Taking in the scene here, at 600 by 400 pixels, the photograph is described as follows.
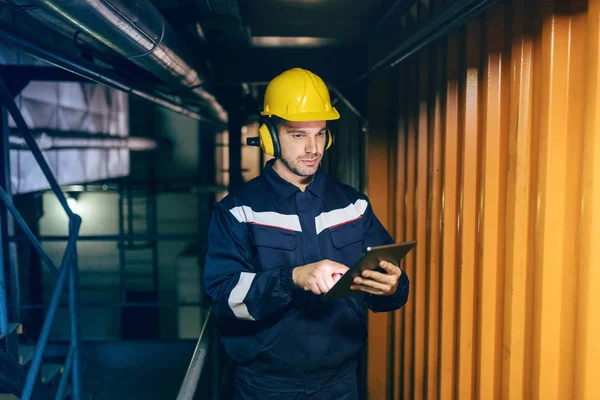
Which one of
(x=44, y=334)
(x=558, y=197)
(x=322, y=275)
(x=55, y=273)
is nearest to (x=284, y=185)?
(x=322, y=275)

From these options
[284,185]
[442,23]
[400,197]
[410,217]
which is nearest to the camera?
[442,23]

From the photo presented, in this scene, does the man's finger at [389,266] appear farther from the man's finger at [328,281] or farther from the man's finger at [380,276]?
the man's finger at [328,281]

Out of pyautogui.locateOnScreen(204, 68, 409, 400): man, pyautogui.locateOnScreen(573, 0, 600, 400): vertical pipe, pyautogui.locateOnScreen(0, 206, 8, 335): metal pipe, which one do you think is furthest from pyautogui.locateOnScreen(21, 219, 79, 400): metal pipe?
pyautogui.locateOnScreen(573, 0, 600, 400): vertical pipe

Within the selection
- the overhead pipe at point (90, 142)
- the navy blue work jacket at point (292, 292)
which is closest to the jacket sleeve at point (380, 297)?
the navy blue work jacket at point (292, 292)

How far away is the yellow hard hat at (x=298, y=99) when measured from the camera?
2031mm

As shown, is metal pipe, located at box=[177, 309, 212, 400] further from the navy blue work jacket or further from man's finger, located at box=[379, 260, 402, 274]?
man's finger, located at box=[379, 260, 402, 274]

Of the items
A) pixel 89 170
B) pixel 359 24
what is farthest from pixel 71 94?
pixel 359 24

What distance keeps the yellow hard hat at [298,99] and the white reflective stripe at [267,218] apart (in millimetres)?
443

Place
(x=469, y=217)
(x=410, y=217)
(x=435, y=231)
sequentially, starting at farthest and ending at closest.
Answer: (x=410, y=217) → (x=435, y=231) → (x=469, y=217)

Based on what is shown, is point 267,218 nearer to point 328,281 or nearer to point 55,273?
point 328,281

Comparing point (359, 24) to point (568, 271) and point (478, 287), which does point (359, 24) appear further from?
point (568, 271)

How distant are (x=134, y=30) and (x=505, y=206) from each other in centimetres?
163

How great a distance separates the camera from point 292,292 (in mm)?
1867

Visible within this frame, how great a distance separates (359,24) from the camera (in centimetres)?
316
